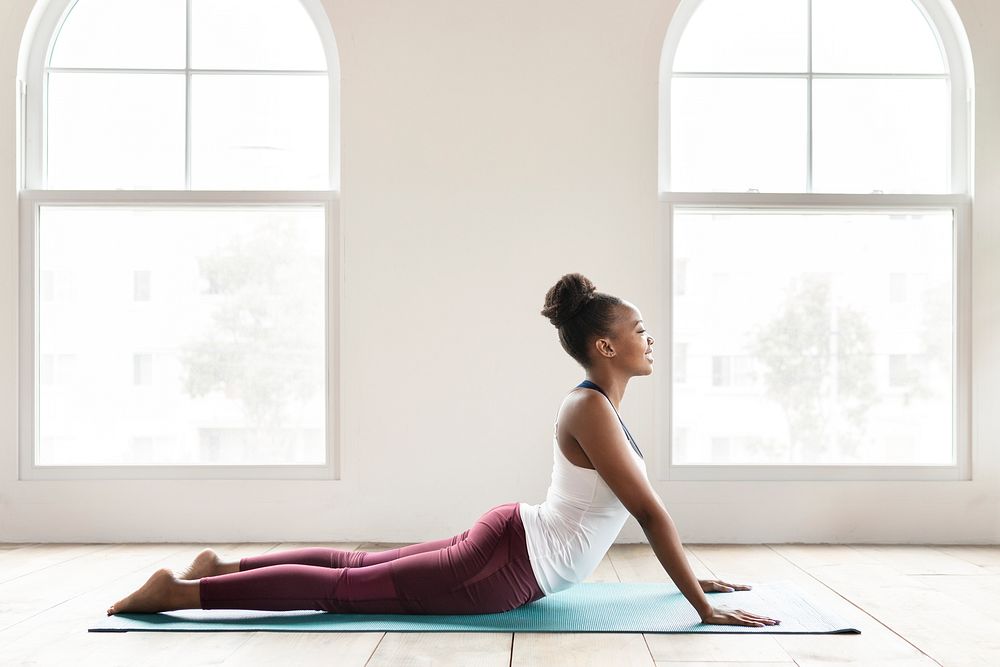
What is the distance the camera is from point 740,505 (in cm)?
367

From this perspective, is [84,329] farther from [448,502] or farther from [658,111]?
[658,111]

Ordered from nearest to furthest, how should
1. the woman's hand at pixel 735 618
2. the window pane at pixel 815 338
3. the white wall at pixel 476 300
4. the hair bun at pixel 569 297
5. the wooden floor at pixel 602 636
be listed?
the wooden floor at pixel 602 636
the woman's hand at pixel 735 618
the hair bun at pixel 569 297
the white wall at pixel 476 300
the window pane at pixel 815 338

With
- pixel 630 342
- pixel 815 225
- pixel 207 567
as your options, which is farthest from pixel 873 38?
pixel 207 567

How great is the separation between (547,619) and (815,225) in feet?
7.45

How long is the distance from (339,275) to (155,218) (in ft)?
2.75

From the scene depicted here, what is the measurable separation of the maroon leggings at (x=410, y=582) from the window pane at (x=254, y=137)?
78.2 inches

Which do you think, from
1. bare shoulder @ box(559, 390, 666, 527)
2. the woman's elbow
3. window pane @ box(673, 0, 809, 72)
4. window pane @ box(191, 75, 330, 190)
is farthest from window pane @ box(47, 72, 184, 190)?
the woman's elbow

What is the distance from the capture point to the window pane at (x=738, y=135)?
3822 millimetres

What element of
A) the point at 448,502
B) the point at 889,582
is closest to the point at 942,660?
the point at 889,582

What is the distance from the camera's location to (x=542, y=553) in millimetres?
2299

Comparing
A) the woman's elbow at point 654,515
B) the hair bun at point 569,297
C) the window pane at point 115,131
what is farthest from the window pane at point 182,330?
the woman's elbow at point 654,515

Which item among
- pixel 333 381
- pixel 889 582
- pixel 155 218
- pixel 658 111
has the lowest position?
pixel 889 582

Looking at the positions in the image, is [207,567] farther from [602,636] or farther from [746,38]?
[746,38]

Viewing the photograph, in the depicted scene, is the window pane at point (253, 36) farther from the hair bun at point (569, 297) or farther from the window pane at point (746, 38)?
the hair bun at point (569, 297)
